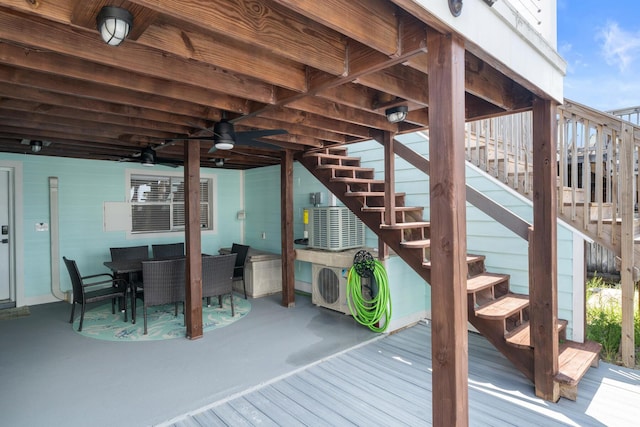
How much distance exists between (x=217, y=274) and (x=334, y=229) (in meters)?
1.72

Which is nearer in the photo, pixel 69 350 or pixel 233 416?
pixel 233 416

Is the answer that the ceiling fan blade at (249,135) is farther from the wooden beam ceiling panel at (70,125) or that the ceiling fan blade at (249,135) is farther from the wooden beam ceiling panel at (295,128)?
the wooden beam ceiling panel at (70,125)

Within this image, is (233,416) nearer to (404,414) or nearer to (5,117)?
(404,414)

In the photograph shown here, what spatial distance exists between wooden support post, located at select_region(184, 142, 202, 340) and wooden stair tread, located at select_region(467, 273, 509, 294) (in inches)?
116

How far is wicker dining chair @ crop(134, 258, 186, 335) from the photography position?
4027 mm

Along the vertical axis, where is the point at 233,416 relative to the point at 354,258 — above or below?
below

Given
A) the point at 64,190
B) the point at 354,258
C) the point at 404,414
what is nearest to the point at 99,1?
the point at 404,414

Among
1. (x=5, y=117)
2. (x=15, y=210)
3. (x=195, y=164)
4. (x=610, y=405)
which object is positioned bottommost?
(x=610, y=405)

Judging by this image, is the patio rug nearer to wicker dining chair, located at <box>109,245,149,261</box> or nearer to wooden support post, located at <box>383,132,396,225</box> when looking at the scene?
wicker dining chair, located at <box>109,245,149,261</box>

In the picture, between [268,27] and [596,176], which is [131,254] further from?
[596,176]

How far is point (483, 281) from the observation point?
11.6 feet

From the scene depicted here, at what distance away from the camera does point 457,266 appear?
1474mm

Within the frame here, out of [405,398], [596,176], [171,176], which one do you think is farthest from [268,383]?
[171,176]

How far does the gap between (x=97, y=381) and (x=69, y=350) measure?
3.13 ft
